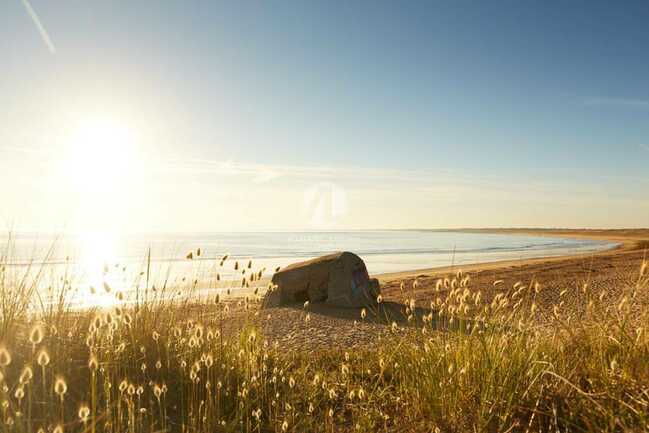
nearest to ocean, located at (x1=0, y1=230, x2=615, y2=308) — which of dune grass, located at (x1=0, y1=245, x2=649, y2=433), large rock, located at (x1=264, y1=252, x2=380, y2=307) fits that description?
dune grass, located at (x1=0, y1=245, x2=649, y2=433)

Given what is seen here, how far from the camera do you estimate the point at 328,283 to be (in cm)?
1073

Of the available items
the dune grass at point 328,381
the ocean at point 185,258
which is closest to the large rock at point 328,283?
the ocean at point 185,258

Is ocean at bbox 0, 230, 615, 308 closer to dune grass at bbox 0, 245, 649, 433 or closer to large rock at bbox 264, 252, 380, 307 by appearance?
dune grass at bbox 0, 245, 649, 433

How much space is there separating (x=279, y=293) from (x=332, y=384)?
21.8 feet

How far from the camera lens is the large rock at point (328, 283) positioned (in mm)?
10461

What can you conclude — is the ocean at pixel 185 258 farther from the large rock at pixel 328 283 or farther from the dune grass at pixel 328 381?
the large rock at pixel 328 283

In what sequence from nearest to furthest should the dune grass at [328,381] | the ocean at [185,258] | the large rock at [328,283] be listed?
the dune grass at [328,381] < the ocean at [185,258] < the large rock at [328,283]

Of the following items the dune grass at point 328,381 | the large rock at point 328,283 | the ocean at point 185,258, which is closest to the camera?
the dune grass at point 328,381

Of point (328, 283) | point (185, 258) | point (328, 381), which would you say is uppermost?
point (185, 258)

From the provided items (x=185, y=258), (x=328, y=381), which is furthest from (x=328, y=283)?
(x=185, y=258)

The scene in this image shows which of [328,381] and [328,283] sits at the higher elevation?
[328,283]

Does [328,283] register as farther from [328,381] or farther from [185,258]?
[185,258]

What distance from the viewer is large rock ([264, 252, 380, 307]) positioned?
34.3ft

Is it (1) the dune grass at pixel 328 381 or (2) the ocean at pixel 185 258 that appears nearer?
(1) the dune grass at pixel 328 381
